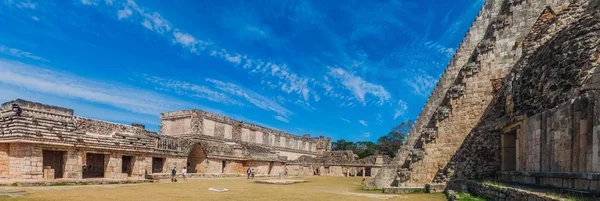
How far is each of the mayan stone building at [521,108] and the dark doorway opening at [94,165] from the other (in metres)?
16.6

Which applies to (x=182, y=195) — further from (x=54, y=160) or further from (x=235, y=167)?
(x=235, y=167)

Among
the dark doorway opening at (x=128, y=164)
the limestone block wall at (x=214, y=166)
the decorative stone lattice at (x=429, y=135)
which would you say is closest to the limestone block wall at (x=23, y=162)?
the dark doorway opening at (x=128, y=164)

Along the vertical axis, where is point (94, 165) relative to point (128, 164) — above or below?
below

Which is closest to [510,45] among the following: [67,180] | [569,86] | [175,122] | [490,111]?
[490,111]

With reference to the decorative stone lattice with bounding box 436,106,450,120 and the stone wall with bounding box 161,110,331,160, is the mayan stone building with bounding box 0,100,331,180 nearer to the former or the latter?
the stone wall with bounding box 161,110,331,160

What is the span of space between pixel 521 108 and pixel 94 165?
2312 centimetres

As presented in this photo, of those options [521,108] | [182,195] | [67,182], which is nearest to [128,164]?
[67,182]

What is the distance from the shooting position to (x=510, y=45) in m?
15.2

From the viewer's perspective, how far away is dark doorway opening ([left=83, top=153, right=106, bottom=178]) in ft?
73.0

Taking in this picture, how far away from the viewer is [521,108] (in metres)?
12.0

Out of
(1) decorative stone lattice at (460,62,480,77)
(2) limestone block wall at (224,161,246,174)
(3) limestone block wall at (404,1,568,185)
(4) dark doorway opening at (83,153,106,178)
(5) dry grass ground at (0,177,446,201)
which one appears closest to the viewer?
(5) dry grass ground at (0,177,446,201)

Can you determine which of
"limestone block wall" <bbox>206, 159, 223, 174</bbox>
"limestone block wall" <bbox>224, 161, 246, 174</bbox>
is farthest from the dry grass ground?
"limestone block wall" <bbox>224, 161, 246, 174</bbox>

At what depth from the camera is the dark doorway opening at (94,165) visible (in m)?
22.3

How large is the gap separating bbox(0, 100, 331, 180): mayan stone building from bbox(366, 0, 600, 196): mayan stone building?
45.2 feet
